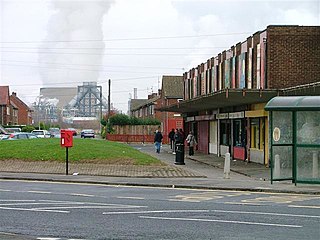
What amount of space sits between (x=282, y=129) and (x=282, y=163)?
3.93 ft

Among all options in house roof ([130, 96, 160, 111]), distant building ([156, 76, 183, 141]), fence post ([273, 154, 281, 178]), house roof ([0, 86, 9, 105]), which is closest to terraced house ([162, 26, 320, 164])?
fence post ([273, 154, 281, 178])

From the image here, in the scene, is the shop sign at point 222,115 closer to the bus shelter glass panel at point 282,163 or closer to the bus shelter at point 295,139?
the bus shelter at point 295,139

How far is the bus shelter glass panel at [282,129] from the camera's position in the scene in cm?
2178

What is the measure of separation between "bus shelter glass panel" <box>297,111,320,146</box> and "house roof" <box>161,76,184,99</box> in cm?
5633

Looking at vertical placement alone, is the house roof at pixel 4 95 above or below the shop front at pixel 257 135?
above

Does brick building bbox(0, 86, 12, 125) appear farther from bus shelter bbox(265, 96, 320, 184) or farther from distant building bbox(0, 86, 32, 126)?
bus shelter bbox(265, 96, 320, 184)

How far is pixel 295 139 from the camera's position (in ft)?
70.3

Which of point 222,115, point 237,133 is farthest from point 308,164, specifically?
point 222,115

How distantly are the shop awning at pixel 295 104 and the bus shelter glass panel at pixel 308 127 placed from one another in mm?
470

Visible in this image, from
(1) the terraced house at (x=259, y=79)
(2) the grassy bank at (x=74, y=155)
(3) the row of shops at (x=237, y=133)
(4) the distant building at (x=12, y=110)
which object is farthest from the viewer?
(4) the distant building at (x=12, y=110)

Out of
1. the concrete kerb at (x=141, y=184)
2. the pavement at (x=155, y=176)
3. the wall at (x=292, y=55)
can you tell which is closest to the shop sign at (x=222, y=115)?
the pavement at (x=155, y=176)

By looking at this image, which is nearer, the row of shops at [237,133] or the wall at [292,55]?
the wall at [292,55]

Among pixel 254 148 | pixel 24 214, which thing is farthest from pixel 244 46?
pixel 24 214

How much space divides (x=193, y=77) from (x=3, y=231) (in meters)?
41.7
